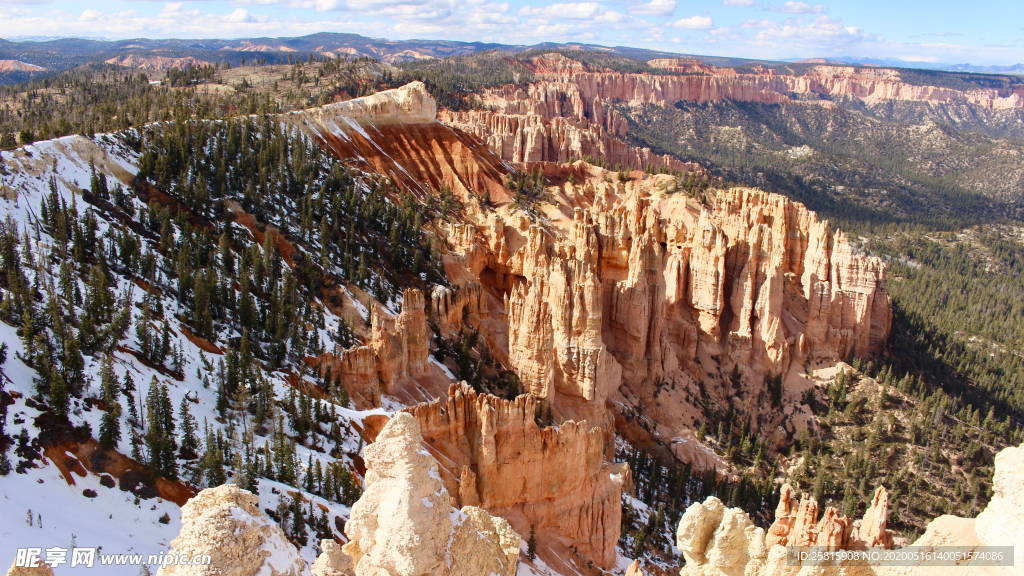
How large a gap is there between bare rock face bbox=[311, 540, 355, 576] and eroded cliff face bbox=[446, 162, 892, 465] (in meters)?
28.2

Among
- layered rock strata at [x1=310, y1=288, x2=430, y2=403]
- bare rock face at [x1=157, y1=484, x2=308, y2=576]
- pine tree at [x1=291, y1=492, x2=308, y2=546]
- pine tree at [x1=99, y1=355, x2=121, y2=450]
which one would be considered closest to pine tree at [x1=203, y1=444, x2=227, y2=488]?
pine tree at [x1=291, y1=492, x2=308, y2=546]

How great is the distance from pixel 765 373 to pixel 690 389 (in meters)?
6.01

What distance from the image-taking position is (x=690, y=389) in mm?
45062

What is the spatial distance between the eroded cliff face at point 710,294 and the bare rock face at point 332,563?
92.4 feet

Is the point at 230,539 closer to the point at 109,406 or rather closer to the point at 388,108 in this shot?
the point at 109,406

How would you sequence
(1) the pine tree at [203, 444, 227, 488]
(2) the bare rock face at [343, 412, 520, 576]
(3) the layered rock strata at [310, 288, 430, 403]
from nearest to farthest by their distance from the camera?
(2) the bare rock face at [343, 412, 520, 576], (1) the pine tree at [203, 444, 227, 488], (3) the layered rock strata at [310, 288, 430, 403]

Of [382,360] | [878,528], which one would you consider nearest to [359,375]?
[382,360]

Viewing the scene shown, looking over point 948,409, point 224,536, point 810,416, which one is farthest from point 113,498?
point 948,409

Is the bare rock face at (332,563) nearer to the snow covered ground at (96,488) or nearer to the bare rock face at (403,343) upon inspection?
the snow covered ground at (96,488)

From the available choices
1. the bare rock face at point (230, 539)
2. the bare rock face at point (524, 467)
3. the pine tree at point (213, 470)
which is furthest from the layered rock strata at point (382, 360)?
the bare rock face at point (230, 539)

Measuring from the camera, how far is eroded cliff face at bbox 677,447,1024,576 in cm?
864

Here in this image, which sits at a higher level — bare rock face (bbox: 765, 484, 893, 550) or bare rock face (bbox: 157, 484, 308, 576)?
bare rock face (bbox: 157, 484, 308, 576)

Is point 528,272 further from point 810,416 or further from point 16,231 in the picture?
point 16,231

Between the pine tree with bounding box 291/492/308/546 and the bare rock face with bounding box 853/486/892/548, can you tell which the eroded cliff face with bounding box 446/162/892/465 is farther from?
the bare rock face with bounding box 853/486/892/548
